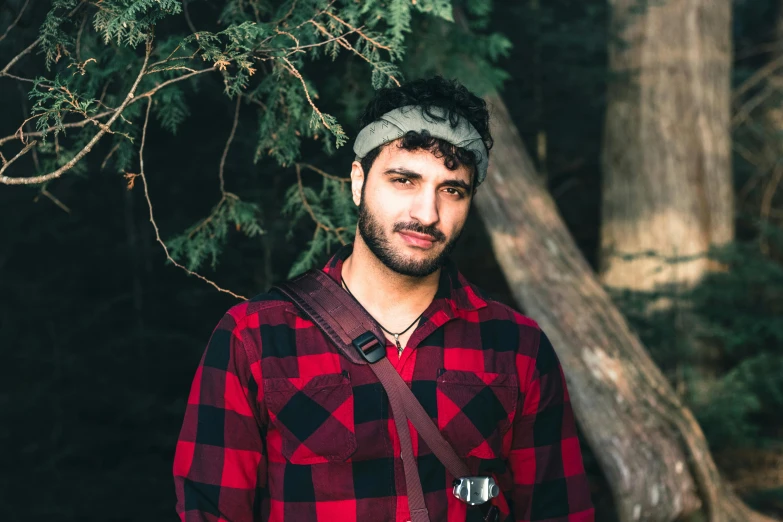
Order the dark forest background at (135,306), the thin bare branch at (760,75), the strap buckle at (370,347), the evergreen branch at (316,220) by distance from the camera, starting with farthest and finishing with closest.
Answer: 1. the thin bare branch at (760,75)
2. the dark forest background at (135,306)
3. the evergreen branch at (316,220)
4. the strap buckle at (370,347)

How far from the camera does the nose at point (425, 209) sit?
94.8 inches

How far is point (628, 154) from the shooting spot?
6020mm

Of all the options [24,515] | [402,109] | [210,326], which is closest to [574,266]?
[210,326]

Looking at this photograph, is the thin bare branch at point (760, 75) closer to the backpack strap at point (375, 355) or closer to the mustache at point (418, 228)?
the mustache at point (418, 228)

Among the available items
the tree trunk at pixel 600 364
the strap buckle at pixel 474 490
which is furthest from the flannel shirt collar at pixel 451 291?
the tree trunk at pixel 600 364

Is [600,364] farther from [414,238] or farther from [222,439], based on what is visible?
[222,439]

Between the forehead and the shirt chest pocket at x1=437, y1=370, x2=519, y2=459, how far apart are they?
597 mm

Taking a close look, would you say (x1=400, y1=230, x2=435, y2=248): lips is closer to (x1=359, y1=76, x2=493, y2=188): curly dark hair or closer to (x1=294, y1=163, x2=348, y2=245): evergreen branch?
(x1=359, y1=76, x2=493, y2=188): curly dark hair

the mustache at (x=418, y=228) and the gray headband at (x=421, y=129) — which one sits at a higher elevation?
the gray headband at (x=421, y=129)

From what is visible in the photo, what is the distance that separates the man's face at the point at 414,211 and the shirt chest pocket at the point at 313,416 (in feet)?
1.40

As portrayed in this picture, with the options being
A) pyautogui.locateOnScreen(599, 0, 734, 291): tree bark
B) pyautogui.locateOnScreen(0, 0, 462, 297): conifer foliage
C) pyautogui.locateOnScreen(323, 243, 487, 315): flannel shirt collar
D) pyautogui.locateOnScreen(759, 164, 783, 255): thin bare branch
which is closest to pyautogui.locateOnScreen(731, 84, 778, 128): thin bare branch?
pyautogui.locateOnScreen(759, 164, 783, 255): thin bare branch

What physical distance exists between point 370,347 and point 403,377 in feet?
0.47

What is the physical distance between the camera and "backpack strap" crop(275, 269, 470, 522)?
2232 millimetres

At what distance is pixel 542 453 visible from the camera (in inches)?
96.4
